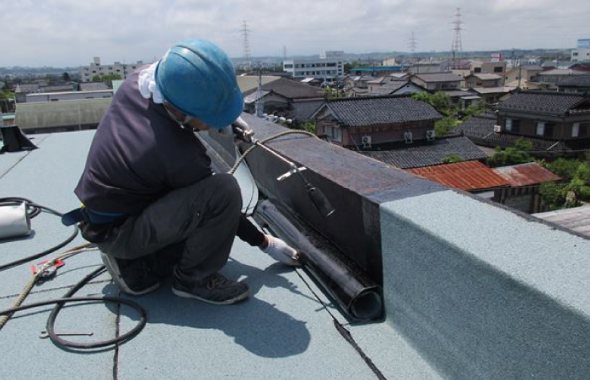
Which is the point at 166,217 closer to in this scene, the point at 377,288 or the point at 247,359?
the point at 247,359

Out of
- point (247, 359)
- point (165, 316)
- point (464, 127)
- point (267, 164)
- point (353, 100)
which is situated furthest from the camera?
point (464, 127)

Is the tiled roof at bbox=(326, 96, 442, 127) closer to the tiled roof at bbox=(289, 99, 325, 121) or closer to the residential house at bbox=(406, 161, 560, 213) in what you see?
the residential house at bbox=(406, 161, 560, 213)

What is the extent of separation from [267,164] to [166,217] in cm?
153

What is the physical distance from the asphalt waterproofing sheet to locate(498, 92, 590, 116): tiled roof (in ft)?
81.5

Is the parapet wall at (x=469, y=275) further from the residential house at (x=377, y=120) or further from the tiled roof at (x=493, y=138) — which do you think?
the tiled roof at (x=493, y=138)

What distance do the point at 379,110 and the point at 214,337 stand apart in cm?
1947

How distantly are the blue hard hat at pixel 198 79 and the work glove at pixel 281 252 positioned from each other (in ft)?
2.48

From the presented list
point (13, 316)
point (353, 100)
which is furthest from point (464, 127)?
point (13, 316)

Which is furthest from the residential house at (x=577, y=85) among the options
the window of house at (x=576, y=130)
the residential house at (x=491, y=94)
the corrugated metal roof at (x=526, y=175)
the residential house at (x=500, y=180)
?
the residential house at (x=500, y=180)

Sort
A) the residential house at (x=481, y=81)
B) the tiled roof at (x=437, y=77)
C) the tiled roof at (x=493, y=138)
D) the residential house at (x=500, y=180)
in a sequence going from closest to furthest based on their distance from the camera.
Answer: the residential house at (x=500, y=180), the tiled roof at (x=493, y=138), the tiled roof at (x=437, y=77), the residential house at (x=481, y=81)

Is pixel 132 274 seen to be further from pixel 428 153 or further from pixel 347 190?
pixel 428 153

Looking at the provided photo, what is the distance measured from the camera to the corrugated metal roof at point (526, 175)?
51.0 feet

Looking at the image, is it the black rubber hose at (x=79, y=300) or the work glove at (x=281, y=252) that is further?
the work glove at (x=281, y=252)

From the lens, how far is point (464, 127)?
92.1 feet
